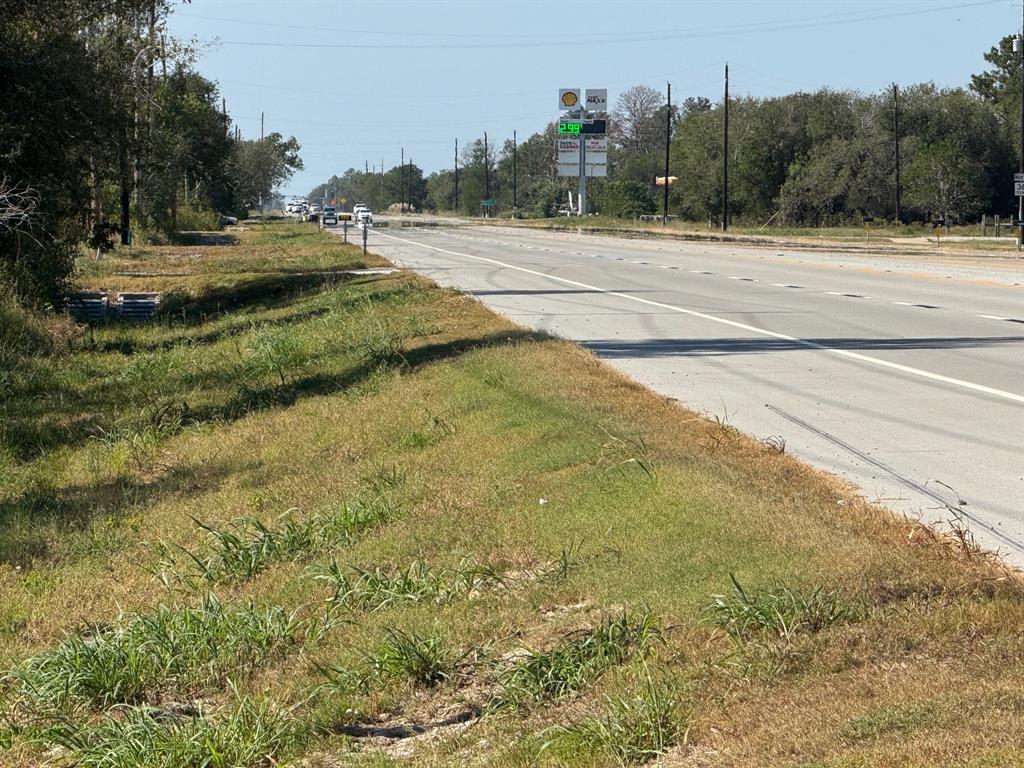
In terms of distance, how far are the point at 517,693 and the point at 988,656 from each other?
193 cm

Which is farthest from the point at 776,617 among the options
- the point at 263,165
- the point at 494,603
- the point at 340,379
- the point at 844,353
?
the point at 263,165

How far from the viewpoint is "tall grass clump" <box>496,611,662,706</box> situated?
19.3 feet

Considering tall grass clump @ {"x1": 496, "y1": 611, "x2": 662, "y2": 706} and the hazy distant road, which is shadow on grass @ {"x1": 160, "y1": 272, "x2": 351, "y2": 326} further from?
tall grass clump @ {"x1": 496, "y1": 611, "x2": 662, "y2": 706}

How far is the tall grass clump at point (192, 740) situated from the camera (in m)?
5.76

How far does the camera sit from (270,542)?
9.70 meters

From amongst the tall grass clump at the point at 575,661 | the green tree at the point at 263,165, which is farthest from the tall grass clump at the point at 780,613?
the green tree at the point at 263,165

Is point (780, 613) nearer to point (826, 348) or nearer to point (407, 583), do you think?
point (407, 583)

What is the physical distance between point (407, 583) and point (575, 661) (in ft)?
6.32

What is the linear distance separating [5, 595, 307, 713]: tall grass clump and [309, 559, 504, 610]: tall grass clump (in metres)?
0.38

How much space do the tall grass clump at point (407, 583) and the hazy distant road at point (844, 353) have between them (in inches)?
110

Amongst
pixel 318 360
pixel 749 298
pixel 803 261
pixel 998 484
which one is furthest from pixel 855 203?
pixel 998 484

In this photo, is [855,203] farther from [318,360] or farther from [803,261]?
[318,360]

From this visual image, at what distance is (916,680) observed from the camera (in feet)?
16.9

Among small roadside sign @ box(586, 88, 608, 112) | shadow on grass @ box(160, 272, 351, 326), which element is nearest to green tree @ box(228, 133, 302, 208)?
small roadside sign @ box(586, 88, 608, 112)
